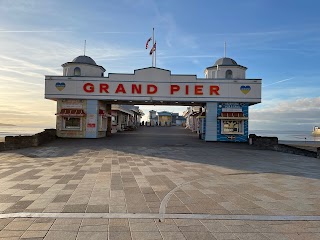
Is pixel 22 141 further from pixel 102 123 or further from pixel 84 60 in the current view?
pixel 84 60

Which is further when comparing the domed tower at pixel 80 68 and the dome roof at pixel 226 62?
the dome roof at pixel 226 62

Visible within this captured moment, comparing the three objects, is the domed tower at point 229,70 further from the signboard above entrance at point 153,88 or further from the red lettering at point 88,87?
the red lettering at point 88,87

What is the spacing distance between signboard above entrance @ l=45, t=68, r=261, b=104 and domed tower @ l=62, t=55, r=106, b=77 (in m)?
2.89

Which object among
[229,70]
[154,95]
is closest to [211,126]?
[154,95]

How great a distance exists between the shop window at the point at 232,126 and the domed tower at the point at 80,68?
16060 mm

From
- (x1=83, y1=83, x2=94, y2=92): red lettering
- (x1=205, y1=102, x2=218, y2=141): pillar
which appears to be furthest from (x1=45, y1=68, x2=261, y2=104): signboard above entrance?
(x1=205, y1=102, x2=218, y2=141): pillar

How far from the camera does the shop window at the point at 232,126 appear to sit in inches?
1085

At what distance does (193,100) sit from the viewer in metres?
27.4

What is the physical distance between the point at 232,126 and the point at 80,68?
60.7 feet

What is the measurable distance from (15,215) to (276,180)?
8257 millimetres

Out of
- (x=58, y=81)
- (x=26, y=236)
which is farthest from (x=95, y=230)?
(x=58, y=81)

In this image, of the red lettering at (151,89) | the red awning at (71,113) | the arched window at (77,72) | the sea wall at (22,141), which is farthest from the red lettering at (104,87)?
the sea wall at (22,141)

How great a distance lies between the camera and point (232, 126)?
27.8 meters

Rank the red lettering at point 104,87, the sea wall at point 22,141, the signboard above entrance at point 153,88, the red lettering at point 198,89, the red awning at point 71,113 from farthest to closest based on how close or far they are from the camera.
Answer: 1. the red lettering at point 198,89
2. the red lettering at point 104,87
3. the signboard above entrance at point 153,88
4. the red awning at point 71,113
5. the sea wall at point 22,141
